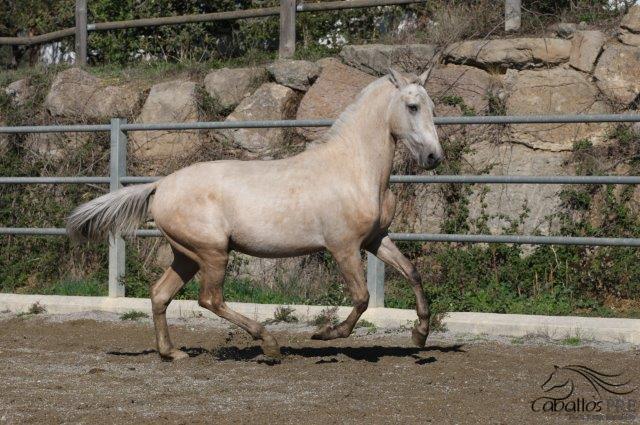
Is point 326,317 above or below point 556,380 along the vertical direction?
below

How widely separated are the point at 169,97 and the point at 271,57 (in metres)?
1.92

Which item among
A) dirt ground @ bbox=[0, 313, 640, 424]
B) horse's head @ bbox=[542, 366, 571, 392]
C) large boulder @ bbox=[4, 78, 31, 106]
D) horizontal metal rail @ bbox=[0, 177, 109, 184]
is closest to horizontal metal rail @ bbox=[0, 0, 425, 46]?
large boulder @ bbox=[4, 78, 31, 106]

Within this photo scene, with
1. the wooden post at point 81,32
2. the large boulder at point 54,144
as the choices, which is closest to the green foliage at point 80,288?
the large boulder at point 54,144

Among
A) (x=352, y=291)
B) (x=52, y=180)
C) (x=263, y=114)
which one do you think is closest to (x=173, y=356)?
(x=352, y=291)

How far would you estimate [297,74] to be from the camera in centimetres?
1195

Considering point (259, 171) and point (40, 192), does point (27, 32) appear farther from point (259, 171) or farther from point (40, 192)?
point (259, 171)

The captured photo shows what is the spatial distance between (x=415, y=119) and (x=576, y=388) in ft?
6.93

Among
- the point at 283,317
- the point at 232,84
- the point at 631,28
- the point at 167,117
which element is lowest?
the point at 283,317

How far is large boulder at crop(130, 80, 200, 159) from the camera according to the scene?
1182cm

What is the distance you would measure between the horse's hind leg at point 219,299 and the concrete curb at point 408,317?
1778 mm

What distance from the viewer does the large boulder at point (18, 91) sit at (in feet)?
43.9

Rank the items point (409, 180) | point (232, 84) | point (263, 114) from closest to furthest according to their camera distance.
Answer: point (409, 180) → point (263, 114) → point (232, 84)

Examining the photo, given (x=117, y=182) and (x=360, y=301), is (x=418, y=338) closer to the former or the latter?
(x=360, y=301)

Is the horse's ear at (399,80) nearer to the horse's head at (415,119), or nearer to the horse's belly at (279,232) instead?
the horse's head at (415,119)
